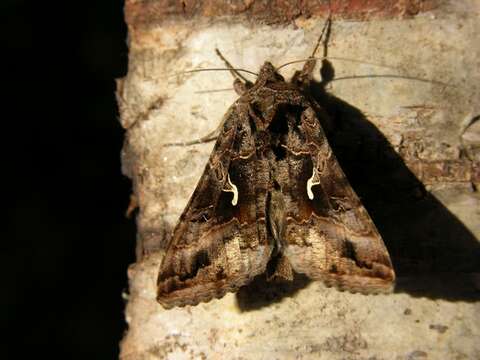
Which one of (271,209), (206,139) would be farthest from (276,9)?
(271,209)

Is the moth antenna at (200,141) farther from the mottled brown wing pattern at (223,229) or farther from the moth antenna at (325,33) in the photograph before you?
the moth antenna at (325,33)

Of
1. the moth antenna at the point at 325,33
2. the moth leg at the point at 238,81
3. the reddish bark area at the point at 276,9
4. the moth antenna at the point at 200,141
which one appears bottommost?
the moth antenna at the point at 200,141

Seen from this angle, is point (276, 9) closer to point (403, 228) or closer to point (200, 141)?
point (200, 141)

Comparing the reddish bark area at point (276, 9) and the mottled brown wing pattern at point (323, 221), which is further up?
the reddish bark area at point (276, 9)

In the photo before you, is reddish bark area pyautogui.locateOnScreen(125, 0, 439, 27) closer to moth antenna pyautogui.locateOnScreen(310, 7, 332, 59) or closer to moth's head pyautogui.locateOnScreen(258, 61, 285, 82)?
moth antenna pyautogui.locateOnScreen(310, 7, 332, 59)

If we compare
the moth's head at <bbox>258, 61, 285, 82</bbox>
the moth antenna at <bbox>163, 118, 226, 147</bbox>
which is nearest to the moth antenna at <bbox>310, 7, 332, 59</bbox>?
the moth's head at <bbox>258, 61, 285, 82</bbox>

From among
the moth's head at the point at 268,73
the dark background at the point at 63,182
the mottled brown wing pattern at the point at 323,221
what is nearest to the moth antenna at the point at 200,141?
the moth's head at the point at 268,73
